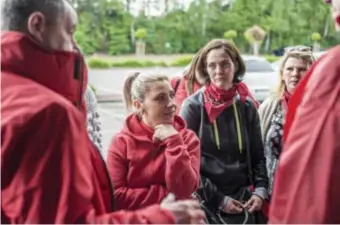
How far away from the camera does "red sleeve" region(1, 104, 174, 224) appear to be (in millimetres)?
765

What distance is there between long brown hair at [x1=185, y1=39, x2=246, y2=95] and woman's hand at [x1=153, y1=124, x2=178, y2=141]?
1.62 feet

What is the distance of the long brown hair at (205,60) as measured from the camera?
6.30 feet

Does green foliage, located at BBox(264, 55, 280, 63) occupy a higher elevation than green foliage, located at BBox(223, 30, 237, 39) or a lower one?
lower

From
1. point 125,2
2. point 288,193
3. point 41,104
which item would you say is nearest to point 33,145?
point 41,104

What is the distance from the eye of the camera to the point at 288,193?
2.75ft

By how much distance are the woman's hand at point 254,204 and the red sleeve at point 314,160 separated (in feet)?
3.24

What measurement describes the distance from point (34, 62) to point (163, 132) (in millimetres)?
707

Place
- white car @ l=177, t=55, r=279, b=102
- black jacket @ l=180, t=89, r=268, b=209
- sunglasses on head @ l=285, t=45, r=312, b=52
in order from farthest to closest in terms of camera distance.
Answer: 1. white car @ l=177, t=55, r=279, b=102
2. sunglasses on head @ l=285, t=45, r=312, b=52
3. black jacket @ l=180, t=89, r=268, b=209

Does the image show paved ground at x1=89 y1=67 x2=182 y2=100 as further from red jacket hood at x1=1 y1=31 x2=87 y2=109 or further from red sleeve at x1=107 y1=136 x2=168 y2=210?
red jacket hood at x1=1 y1=31 x2=87 y2=109

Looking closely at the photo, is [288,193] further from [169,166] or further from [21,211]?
[169,166]

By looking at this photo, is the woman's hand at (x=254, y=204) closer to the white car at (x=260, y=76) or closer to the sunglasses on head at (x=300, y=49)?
the sunglasses on head at (x=300, y=49)

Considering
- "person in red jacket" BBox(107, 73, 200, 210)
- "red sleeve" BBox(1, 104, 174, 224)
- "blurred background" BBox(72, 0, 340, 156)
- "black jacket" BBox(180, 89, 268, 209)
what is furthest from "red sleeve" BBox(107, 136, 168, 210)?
"red sleeve" BBox(1, 104, 174, 224)

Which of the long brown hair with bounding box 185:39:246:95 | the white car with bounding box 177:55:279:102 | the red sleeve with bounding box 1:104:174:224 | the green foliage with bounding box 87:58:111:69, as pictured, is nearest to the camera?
the red sleeve with bounding box 1:104:174:224

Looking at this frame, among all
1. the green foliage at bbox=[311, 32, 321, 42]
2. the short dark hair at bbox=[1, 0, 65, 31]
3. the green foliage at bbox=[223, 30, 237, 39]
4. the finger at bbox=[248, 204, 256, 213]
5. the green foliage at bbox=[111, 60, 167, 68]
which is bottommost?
the finger at bbox=[248, 204, 256, 213]
